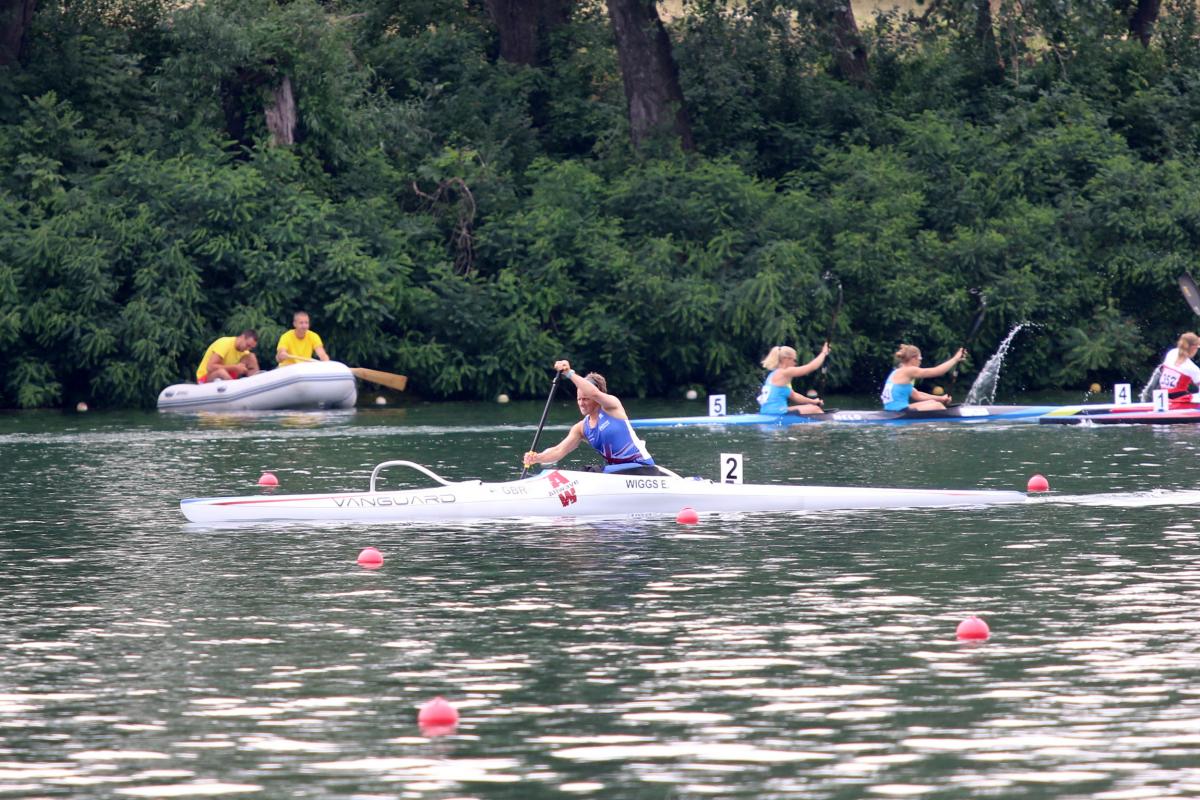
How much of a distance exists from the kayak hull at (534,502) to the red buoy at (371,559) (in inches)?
103

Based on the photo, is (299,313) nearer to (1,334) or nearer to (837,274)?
(1,334)

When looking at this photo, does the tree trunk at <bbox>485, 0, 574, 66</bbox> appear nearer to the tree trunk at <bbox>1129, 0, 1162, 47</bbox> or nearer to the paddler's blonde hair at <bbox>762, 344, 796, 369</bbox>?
the tree trunk at <bbox>1129, 0, 1162, 47</bbox>

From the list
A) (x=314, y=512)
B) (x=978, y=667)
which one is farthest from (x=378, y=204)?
(x=978, y=667)

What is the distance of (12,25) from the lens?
39.8 metres

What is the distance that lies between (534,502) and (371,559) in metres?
3.07

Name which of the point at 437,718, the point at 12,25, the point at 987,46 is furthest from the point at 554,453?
the point at 987,46

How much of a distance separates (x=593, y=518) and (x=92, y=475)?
718 cm

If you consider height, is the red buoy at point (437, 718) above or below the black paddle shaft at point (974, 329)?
below

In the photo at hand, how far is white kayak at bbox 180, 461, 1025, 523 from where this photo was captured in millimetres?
18484

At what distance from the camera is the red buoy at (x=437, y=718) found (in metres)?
10.1

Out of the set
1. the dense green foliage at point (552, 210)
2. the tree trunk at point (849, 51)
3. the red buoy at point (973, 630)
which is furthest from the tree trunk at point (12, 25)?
the red buoy at point (973, 630)

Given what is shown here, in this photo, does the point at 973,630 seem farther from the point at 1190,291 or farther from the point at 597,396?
the point at 1190,291

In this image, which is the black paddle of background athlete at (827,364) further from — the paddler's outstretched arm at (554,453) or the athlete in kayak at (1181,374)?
the paddler's outstretched arm at (554,453)

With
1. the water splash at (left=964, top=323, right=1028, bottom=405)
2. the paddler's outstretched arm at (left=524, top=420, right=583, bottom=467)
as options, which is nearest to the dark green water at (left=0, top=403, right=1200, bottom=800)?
the paddler's outstretched arm at (left=524, top=420, right=583, bottom=467)
